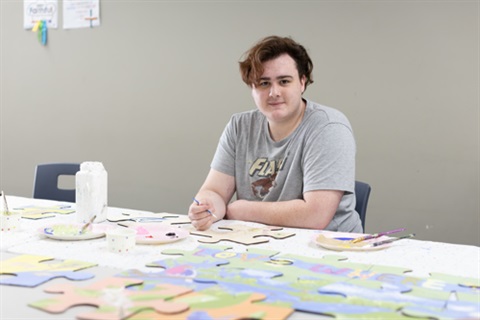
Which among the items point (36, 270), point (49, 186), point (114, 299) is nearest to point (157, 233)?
point (36, 270)

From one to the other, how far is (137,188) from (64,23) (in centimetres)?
123

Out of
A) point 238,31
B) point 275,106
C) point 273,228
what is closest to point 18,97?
point 238,31

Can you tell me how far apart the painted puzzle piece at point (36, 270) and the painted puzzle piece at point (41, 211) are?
1.83 feet

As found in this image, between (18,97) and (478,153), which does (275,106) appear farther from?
(18,97)

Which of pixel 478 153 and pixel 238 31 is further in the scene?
pixel 238 31

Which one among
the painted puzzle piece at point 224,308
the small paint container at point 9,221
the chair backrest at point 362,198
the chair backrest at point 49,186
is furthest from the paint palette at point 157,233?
the chair backrest at point 49,186

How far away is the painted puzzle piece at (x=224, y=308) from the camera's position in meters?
0.96

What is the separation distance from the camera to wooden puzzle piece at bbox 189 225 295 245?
1.56 m

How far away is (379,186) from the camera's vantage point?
9.80 ft

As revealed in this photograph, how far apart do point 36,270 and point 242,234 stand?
61cm

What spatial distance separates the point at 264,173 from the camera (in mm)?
2074

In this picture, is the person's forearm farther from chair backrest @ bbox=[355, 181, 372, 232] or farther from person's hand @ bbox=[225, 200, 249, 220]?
chair backrest @ bbox=[355, 181, 372, 232]

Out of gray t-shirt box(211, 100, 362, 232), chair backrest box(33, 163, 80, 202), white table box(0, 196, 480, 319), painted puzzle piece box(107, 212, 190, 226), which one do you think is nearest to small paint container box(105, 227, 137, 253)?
white table box(0, 196, 480, 319)

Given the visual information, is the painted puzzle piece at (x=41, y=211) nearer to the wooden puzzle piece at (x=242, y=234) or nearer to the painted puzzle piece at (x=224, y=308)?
the wooden puzzle piece at (x=242, y=234)
